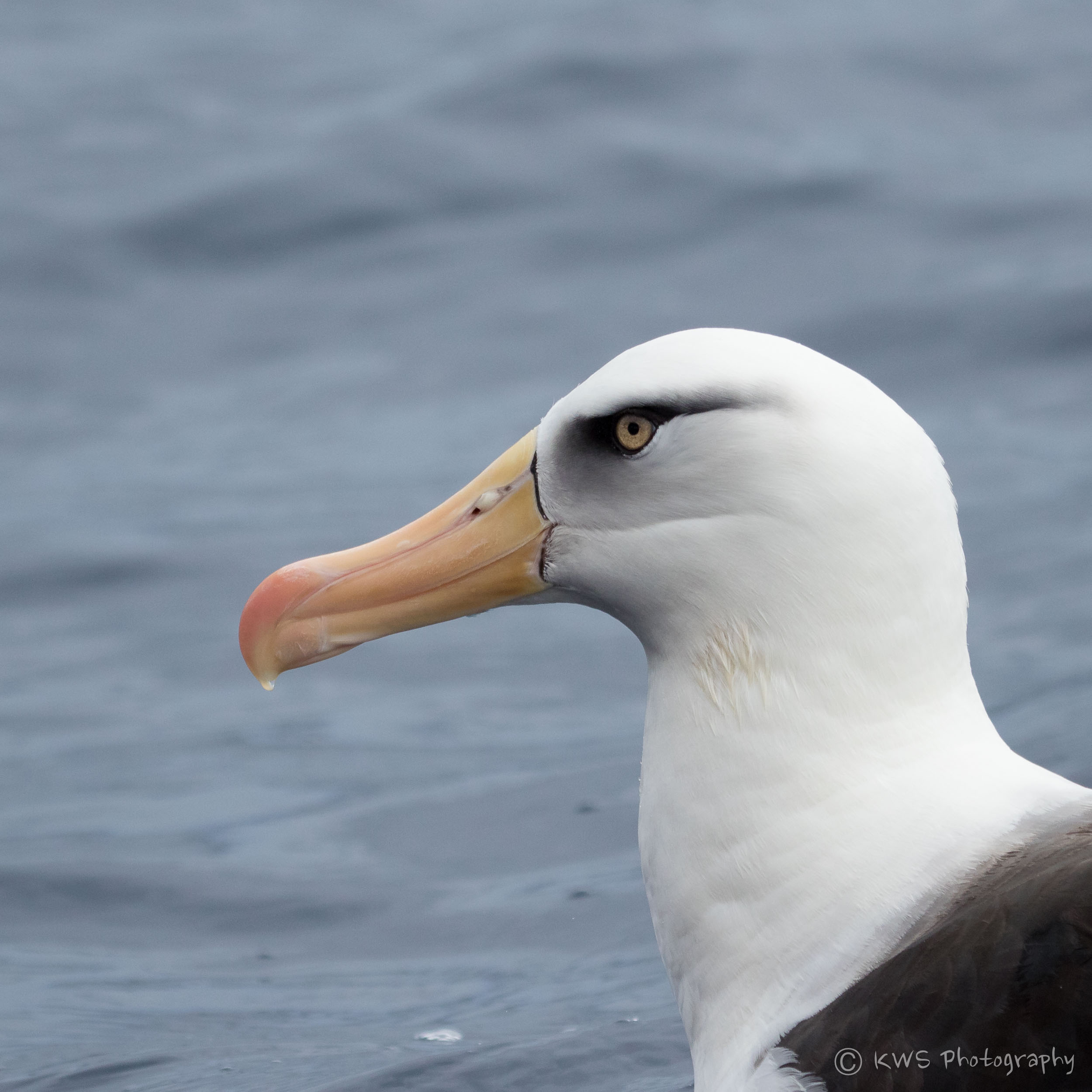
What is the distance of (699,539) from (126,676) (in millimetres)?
6109

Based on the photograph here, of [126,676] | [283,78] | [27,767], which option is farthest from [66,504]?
[283,78]

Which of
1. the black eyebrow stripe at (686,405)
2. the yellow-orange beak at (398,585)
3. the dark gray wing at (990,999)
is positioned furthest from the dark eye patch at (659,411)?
the dark gray wing at (990,999)

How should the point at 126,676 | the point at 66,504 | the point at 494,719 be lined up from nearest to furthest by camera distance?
1. the point at 494,719
2. the point at 126,676
3. the point at 66,504

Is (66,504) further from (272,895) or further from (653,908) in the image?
(653,908)

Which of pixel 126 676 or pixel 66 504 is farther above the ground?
pixel 66 504

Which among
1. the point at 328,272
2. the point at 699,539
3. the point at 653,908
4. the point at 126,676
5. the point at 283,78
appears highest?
the point at 283,78

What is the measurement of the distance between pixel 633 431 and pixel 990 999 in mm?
1239

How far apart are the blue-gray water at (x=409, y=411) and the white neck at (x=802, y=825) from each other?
73.1 inches

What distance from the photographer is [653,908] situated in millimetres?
3617

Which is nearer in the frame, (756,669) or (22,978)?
(756,669)

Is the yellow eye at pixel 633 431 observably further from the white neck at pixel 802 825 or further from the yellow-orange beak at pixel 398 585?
the white neck at pixel 802 825

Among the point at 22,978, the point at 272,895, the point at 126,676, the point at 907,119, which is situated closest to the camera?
the point at 22,978

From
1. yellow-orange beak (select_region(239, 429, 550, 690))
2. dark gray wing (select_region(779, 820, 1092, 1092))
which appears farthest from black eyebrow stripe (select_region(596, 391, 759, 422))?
dark gray wing (select_region(779, 820, 1092, 1092))

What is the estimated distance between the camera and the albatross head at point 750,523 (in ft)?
10.7
